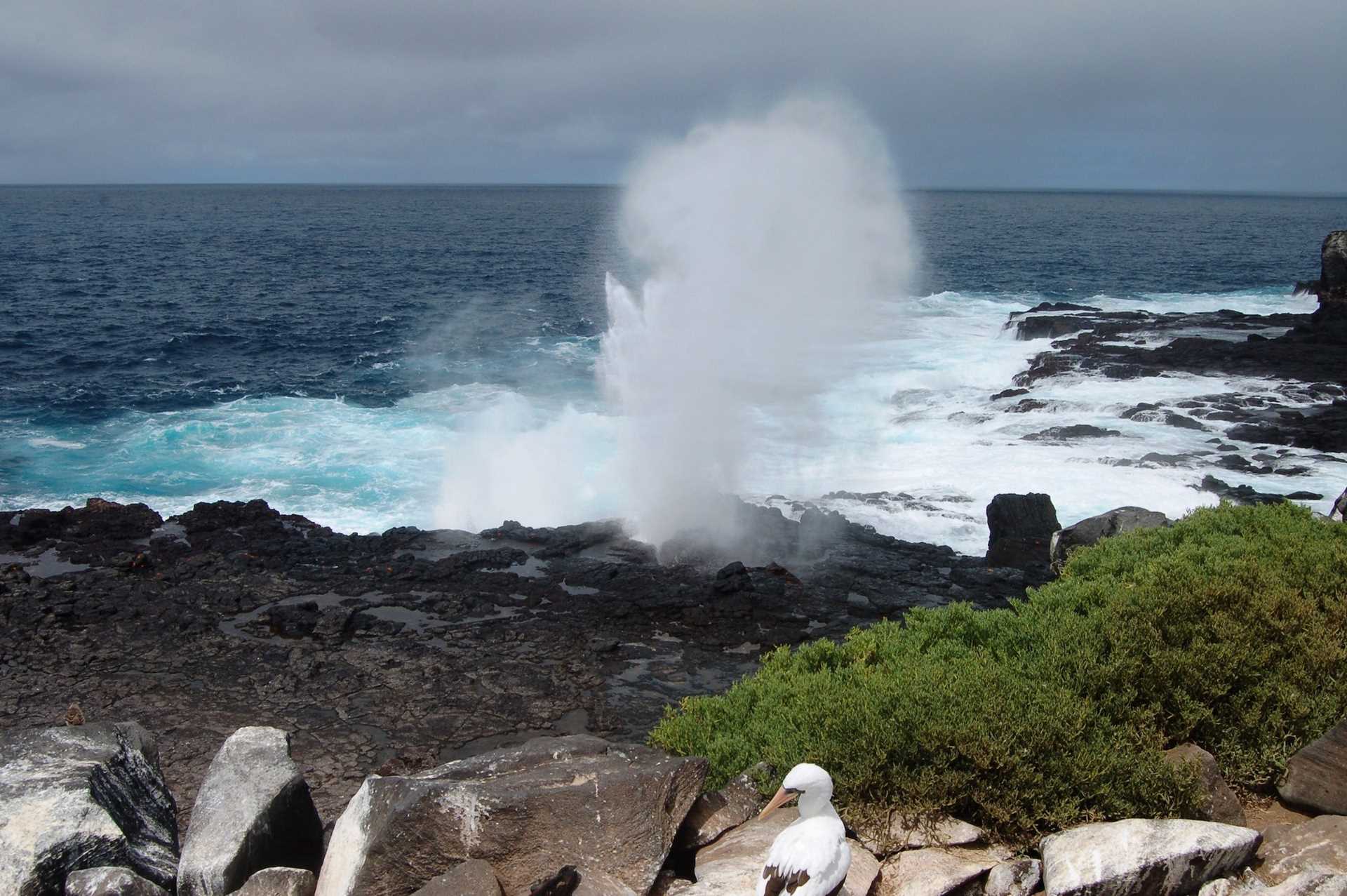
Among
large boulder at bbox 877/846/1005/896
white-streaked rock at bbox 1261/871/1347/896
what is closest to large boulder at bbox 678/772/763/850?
large boulder at bbox 877/846/1005/896

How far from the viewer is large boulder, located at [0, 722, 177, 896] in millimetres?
7367

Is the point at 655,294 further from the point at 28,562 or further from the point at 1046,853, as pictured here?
the point at 1046,853

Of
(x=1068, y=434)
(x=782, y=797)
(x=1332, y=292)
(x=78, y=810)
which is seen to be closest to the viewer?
(x=782, y=797)

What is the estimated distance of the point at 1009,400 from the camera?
3572cm

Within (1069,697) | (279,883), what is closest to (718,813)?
(1069,697)

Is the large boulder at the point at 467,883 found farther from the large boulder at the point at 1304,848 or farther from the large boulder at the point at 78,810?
the large boulder at the point at 1304,848

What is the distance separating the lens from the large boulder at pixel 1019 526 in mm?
21672

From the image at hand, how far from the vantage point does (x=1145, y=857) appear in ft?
21.3

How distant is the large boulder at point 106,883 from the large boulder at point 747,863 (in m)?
3.90

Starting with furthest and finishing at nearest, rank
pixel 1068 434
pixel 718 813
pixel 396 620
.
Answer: pixel 1068 434
pixel 396 620
pixel 718 813

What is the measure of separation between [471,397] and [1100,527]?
24420mm

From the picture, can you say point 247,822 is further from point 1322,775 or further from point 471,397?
point 471,397

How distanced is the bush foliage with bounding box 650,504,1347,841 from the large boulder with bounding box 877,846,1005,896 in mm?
334

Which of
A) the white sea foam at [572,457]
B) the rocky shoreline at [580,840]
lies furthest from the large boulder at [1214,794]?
the white sea foam at [572,457]
